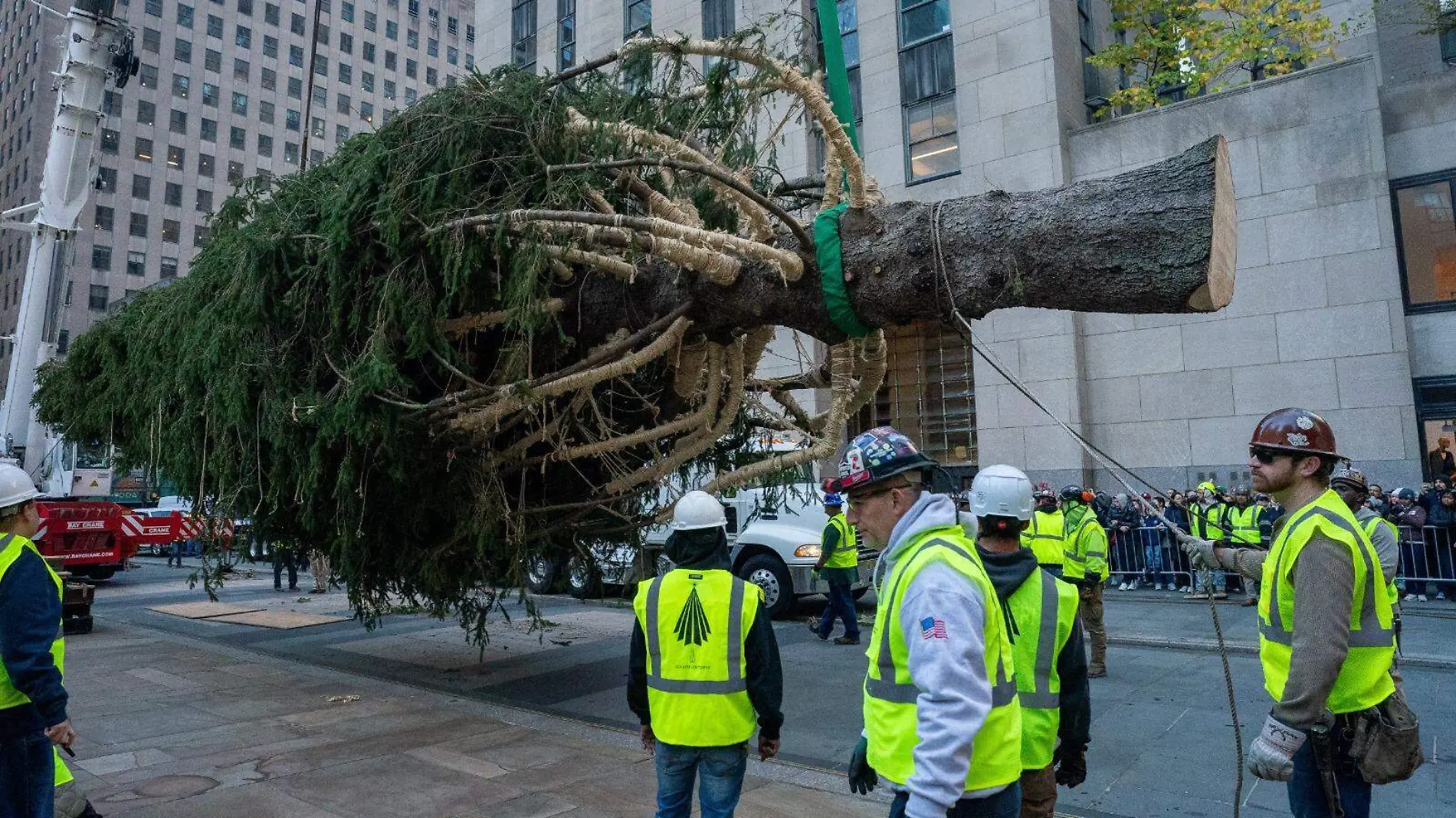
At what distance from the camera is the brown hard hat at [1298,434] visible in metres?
3.27

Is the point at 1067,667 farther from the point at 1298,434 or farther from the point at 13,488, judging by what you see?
the point at 13,488

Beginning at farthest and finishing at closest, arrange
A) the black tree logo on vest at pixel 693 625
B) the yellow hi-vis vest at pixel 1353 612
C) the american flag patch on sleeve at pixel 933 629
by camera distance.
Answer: the black tree logo on vest at pixel 693 625
the yellow hi-vis vest at pixel 1353 612
the american flag patch on sleeve at pixel 933 629

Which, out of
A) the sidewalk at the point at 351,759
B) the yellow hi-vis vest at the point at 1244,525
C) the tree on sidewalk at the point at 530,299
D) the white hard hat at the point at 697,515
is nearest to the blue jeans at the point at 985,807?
the white hard hat at the point at 697,515

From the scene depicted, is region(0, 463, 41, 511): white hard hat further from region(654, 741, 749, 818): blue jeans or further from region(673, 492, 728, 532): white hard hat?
region(654, 741, 749, 818): blue jeans

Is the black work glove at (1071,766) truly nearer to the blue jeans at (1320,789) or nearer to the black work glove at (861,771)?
the blue jeans at (1320,789)

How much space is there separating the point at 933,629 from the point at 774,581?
987cm

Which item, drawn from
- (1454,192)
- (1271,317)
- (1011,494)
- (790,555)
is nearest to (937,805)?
(1011,494)

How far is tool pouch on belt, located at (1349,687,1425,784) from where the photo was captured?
9.71 feet

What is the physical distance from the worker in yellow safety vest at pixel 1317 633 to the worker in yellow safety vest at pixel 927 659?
1.06 metres

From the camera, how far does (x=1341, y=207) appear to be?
50.5 feet

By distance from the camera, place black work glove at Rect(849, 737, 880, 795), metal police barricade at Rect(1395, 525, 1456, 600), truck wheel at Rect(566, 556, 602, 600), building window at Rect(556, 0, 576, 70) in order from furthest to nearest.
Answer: building window at Rect(556, 0, 576, 70)
metal police barricade at Rect(1395, 525, 1456, 600)
truck wheel at Rect(566, 556, 602, 600)
black work glove at Rect(849, 737, 880, 795)

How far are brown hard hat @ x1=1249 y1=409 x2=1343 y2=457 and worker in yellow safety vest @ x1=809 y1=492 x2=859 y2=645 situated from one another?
668 centimetres

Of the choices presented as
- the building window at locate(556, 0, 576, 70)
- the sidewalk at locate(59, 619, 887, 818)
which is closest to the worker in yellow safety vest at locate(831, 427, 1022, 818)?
the sidewalk at locate(59, 619, 887, 818)

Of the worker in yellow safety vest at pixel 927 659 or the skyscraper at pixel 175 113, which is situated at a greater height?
the skyscraper at pixel 175 113
